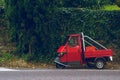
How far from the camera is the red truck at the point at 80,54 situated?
20344 mm

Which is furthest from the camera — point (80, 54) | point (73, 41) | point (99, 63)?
point (73, 41)

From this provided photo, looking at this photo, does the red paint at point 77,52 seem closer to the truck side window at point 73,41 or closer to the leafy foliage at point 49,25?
the truck side window at point 73,41

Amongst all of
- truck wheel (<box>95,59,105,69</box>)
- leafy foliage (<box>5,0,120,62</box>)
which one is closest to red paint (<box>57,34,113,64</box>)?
truck wheel (<box>95,59,105,69</box>)

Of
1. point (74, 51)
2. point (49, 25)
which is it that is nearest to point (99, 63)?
point (74, 51)

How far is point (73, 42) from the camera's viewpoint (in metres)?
20.6

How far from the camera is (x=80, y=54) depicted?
20.5 m

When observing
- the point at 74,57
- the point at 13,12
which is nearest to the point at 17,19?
the point at 13,12

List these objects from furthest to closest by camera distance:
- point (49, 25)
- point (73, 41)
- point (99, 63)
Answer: point (49, 25), point (73, 41), point (99, 63)

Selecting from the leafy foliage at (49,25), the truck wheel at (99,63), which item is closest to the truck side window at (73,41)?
the truck wheel at (99,63)

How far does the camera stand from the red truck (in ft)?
66.7

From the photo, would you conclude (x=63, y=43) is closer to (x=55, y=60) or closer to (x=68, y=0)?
(x=55, y=60)

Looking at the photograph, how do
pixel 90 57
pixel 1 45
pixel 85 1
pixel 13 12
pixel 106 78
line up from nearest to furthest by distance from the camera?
pixel 106 78 < pixel 90 57 < pixel 13 12 < pixel 1 45 < pixel 85 1

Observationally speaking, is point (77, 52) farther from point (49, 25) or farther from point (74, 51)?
point (49, 25)

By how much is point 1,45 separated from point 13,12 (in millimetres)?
2350
